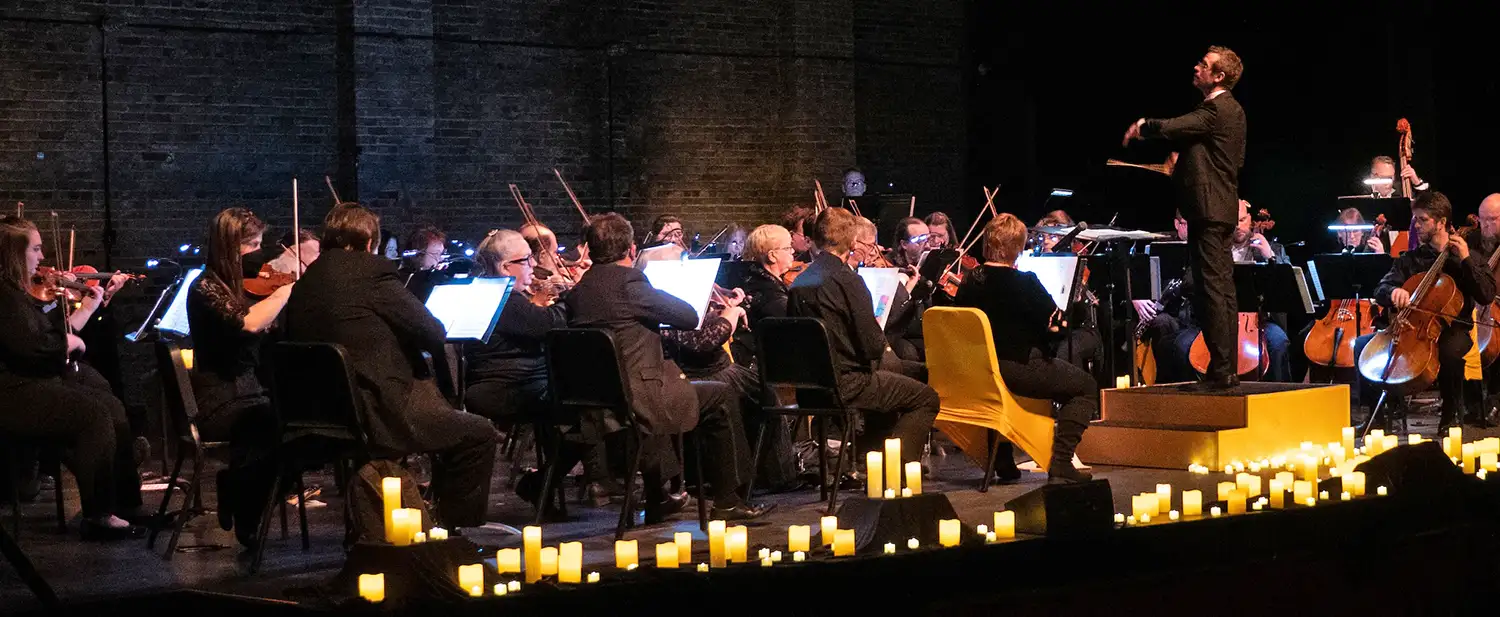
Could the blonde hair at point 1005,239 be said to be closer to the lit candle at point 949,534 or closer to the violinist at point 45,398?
the lit candle at point 949,534

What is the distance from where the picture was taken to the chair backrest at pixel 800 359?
20.7ft

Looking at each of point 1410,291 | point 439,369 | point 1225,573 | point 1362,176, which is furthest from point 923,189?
point 1225,573

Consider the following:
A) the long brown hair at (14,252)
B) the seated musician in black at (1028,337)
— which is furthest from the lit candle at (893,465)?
the long brown hair at (14,252)

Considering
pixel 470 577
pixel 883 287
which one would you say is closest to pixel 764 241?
pixel 883 287

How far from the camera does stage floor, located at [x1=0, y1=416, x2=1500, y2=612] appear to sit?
5.29 m

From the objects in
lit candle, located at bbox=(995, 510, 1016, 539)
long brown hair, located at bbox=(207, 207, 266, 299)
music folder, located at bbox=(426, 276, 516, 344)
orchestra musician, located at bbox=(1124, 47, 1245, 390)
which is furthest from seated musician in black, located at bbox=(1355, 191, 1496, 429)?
long brown hair, located at bbox=(207, 207, 266, 299)

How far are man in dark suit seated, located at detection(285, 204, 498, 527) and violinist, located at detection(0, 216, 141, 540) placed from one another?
1323 millimetres

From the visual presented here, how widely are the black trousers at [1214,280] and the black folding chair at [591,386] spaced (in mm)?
2562

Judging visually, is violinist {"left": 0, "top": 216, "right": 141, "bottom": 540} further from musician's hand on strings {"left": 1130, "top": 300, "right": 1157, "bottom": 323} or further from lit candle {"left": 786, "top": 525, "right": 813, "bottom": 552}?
musician's hand on strings {"left": 1130, "top": 300, "right": 1157, "bottom": 323}

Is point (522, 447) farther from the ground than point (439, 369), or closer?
closer

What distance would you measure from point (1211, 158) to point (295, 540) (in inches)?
164

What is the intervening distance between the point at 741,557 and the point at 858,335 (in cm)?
244

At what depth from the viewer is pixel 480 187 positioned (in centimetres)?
1189

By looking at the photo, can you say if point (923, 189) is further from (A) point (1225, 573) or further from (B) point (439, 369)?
(A) point (1225, 573)
